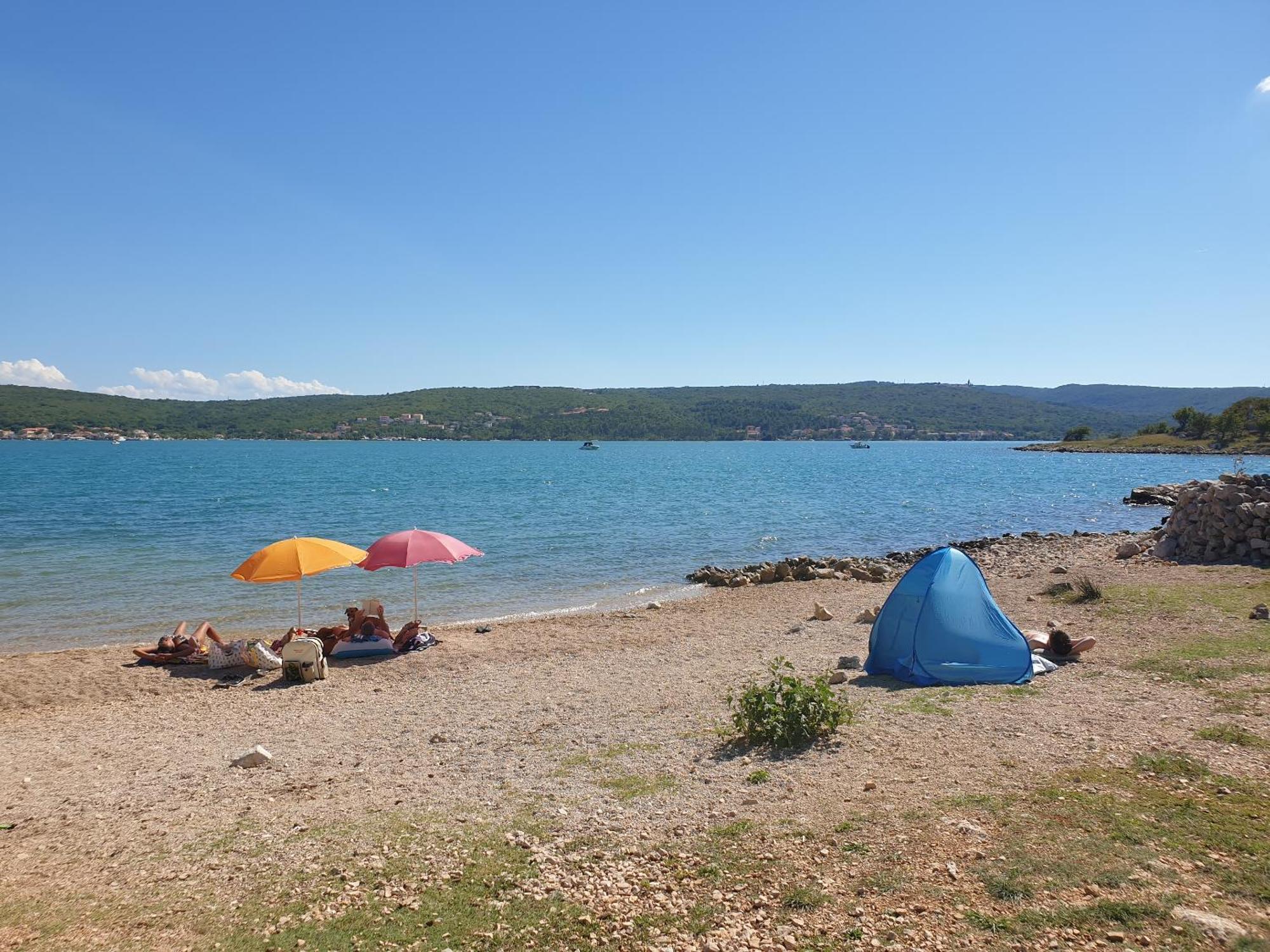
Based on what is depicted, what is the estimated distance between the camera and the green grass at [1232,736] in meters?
7.92

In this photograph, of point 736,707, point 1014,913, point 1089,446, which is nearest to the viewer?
point 1014,913

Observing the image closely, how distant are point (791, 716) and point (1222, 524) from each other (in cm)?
2081

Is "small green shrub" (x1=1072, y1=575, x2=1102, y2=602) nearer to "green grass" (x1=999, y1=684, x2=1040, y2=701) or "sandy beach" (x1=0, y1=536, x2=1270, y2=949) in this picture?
"sandy beach" (x1=0, y1=536, x2=1270, y2=949)

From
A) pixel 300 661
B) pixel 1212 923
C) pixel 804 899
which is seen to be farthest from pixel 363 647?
pixel 1212 923

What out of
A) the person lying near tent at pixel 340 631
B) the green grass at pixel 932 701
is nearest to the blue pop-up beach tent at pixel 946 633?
the green grass at pixel 932 701

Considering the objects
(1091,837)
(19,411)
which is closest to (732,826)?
(1091,837)

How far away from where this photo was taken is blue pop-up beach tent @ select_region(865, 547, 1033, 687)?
11445 mm

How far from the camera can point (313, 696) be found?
1327 centimetres

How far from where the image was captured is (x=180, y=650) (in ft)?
50.4

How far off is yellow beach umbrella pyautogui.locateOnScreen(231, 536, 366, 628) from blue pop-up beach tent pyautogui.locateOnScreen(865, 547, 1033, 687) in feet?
33.3

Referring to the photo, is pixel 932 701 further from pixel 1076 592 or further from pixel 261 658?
pixel 261 658

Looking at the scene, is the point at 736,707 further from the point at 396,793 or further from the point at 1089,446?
the point at 1089,446

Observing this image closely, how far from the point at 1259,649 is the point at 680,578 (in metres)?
17.1

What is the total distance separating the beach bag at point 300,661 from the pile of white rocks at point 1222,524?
24.2 meters
